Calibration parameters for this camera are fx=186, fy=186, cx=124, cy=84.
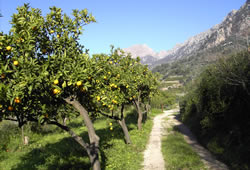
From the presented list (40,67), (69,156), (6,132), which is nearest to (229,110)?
(69,156)

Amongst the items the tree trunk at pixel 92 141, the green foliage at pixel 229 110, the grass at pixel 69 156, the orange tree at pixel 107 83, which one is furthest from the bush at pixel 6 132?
the green foliage at pixel 229 110

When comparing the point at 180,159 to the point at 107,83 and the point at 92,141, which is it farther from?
the point at 92,141

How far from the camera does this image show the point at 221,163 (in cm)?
989

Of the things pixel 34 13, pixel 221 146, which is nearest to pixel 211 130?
pixel 221 146

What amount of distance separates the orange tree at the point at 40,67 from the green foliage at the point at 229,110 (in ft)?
26.7

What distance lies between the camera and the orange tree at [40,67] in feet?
15.4

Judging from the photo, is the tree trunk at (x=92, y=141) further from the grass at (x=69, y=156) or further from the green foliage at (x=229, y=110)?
the green foliage at (x=229, y=110)

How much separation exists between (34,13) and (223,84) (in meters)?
13.1

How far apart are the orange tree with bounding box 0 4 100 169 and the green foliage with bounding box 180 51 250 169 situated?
8.15m

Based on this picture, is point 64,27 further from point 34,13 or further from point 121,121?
point 121,121

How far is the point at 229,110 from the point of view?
13289mm

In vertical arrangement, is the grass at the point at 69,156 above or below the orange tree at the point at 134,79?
below

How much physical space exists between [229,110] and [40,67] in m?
12.9

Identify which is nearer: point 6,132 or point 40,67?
point 40,67
